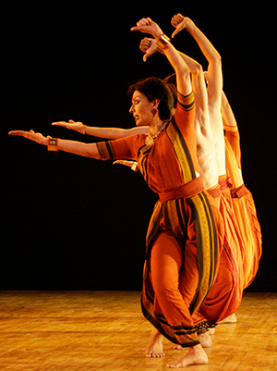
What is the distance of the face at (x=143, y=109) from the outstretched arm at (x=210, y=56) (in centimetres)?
36

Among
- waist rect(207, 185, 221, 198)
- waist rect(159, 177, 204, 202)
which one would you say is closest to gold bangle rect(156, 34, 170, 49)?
waist rect(159, 177, 204, 202)

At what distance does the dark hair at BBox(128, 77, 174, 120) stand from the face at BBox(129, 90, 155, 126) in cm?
2

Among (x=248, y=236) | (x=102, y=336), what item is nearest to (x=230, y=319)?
(x=248, y=236)

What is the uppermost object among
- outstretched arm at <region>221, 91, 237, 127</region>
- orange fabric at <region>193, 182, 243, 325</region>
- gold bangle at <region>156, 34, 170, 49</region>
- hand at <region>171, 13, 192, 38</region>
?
hand at <region>171, 13, 192, 38</region>

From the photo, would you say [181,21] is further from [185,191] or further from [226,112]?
[226,112]

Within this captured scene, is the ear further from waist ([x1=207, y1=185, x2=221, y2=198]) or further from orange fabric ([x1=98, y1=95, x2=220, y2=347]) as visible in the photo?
waist ([x1=207, y1=185, x2=221, y2=198])

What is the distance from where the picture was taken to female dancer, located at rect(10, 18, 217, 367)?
2654 millimetres

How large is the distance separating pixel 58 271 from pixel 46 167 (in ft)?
3.30

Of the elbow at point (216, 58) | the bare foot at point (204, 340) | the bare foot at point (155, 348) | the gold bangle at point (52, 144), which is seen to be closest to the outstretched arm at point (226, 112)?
the elbow at point (216, 58)

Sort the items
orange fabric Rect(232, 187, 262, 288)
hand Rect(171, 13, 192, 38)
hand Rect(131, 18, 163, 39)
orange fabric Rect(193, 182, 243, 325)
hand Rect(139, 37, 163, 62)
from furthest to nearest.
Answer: orange fabric Rect(232, 187, 262, 288) < orange fabric Rect(193, 182, 243, 325) < hand Rect(171, 13, 192, 38) < hand Rect(139, 37, 163, 62) < hand Rect(131, 18, 163, 39)

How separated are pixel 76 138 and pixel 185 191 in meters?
3.35

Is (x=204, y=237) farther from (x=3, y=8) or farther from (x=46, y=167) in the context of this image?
(x=3, y=8)

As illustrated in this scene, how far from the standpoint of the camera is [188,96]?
105 inches

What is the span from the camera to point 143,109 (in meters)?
2.91
